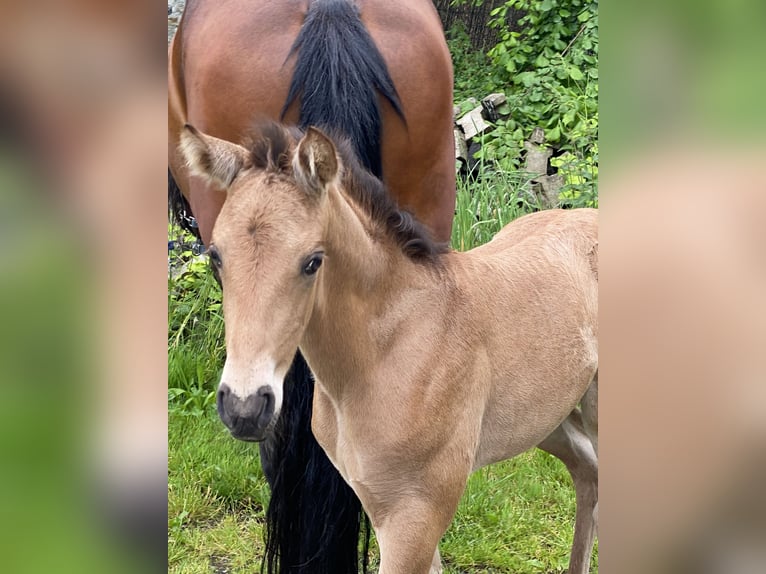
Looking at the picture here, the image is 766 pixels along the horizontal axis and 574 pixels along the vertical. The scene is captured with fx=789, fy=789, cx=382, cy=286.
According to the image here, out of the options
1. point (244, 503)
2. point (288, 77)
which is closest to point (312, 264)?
point (288, 77)

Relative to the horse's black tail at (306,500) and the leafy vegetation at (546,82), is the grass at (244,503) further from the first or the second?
the leafy vegetation at (546,82)

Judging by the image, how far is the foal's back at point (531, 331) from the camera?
7.02 ft

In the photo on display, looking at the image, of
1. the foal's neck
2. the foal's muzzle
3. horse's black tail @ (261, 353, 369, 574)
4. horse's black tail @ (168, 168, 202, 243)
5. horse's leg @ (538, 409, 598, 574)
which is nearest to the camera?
the foal's muzzle

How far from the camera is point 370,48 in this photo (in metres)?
2.34

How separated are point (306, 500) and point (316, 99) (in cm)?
119

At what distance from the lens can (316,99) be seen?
228 cm

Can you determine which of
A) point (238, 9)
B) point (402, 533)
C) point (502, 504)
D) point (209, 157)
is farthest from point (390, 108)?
point (502, 504)

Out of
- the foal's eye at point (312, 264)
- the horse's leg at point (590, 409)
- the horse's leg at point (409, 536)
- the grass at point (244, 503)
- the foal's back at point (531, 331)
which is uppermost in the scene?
the foal's eye at point (312, 264)

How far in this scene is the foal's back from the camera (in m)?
2.14

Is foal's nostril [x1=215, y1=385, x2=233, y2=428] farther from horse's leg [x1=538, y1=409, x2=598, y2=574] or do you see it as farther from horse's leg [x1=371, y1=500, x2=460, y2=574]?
horse's leg [x1=538, y1=409, x2=598, y2=574]
